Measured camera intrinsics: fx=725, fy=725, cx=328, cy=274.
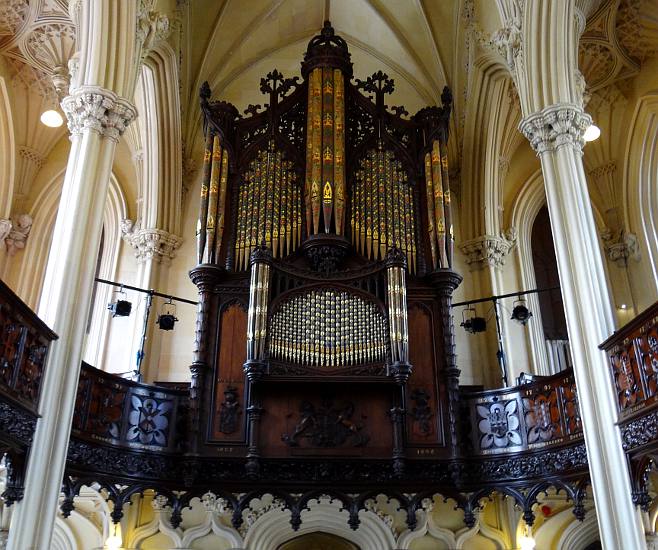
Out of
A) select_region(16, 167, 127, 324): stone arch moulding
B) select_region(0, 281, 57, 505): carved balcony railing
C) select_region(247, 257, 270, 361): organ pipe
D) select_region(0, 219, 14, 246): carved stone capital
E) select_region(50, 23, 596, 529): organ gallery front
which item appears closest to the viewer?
select_region(0, 281, 57, 505): carved balcony railing

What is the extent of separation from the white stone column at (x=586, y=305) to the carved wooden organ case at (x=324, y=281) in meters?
2.34

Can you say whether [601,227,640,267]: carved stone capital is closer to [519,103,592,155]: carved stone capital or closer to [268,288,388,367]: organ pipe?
[519,103,592,155]: carved stone capital

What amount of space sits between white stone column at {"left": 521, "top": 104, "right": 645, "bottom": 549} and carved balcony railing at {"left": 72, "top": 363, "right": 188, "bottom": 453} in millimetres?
5941

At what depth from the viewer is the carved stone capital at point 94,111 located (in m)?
10.8

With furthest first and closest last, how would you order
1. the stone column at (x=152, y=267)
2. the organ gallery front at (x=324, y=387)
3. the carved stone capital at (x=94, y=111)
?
the stone column at (x=152, y=267), the carved stone capital at (x=94, y=111), the organ gallery front at (x=324, y=387)

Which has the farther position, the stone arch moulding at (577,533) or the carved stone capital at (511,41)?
the stone arch moulding at (577,533)

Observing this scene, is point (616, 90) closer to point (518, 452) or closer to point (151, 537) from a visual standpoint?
point (518, 452)

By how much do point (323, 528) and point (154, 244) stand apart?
23.0ft

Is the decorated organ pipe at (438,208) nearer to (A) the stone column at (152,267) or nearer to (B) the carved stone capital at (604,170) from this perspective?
(B) the carved stone capital at (604,170)

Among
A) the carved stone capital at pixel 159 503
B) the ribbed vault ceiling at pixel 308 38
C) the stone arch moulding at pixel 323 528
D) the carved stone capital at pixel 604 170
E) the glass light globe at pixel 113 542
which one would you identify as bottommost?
the glass light globe at pixel 113 542

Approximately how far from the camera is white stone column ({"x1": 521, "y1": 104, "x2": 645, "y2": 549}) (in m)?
8.76

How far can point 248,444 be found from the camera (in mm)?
11039

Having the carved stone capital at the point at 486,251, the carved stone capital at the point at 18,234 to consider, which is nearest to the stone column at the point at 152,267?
the carved stone capital at the point at 18,234

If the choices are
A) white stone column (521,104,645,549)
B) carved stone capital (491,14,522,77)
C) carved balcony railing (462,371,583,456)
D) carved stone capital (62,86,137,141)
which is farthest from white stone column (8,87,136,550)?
white stone column (521,104,645,549)
